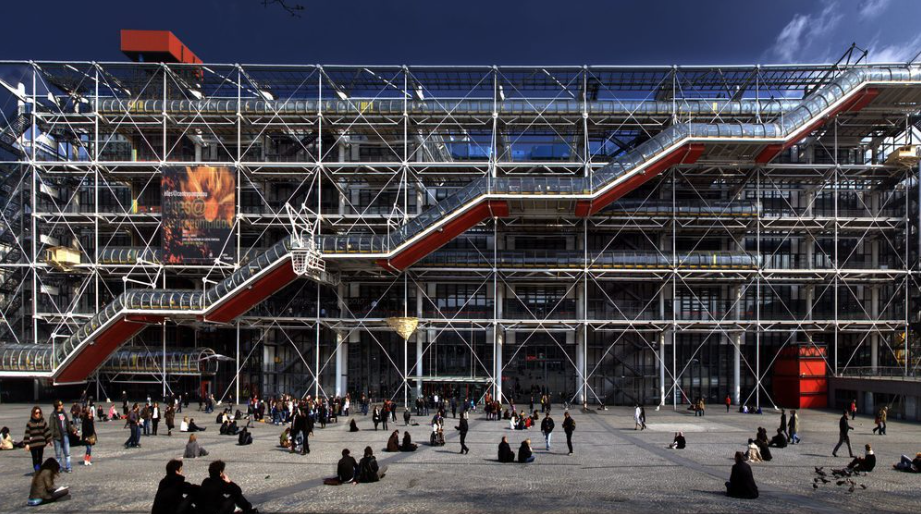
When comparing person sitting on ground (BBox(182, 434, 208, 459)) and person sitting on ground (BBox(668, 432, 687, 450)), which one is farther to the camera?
person sitting on ground (BBox(668, 432, 687, 450))

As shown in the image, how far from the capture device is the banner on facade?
3247 centimetres

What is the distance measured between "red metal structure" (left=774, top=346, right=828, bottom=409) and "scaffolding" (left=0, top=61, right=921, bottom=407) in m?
0.93

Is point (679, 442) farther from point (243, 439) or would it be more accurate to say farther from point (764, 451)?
point (243, 439)

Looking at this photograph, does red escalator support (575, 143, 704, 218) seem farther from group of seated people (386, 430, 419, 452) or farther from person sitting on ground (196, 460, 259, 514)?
person sitting on ground (196, 460, 259, 514)

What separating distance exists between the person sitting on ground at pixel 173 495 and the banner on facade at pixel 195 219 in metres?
25.3

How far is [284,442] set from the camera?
61.9ft

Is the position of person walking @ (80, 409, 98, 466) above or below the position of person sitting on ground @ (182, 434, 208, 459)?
above

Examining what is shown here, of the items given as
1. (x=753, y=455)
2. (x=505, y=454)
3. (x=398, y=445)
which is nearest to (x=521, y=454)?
(x=505, y=454)

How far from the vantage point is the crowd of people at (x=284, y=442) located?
344 inches

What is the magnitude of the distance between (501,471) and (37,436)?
9422 millimetres

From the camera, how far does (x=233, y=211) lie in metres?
32.7

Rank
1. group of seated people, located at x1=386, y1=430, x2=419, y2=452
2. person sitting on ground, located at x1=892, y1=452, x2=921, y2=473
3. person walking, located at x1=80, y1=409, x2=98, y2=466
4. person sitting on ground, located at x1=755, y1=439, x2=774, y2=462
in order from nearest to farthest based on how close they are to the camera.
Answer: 1. person sitting on ground, located at x1=892, y1=452, x2=921, y2=473
2. person walking, located at x1=80, y1=409, x2=98, y2=466
3. person sitting on ground, located at x1=755, y1=439, x2=774, y2=462
4. group of seated people, located at x1=386, y1=430, x2=419, y2=452

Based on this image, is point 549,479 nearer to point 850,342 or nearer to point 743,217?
point 743,217

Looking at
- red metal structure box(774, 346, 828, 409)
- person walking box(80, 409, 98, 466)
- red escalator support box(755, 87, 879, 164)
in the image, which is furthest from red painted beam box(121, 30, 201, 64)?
red metal structure box(774, 346, 828, 409)
